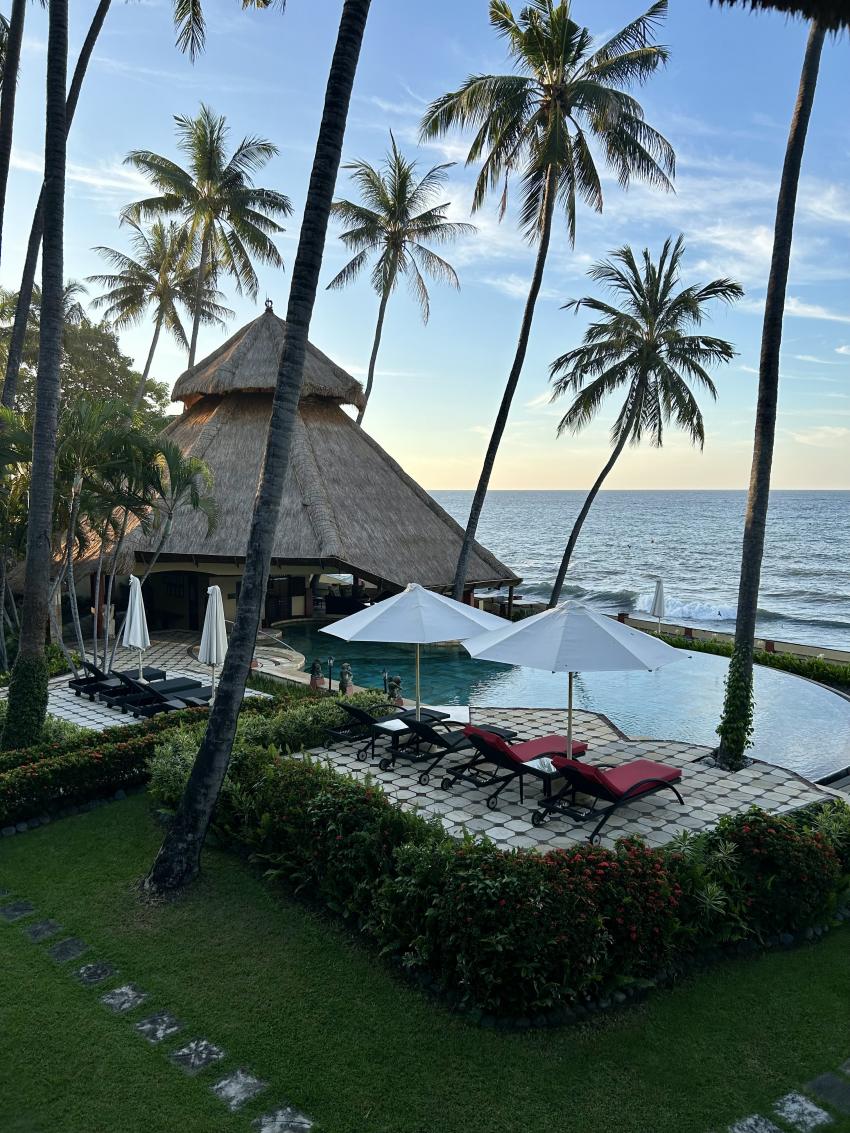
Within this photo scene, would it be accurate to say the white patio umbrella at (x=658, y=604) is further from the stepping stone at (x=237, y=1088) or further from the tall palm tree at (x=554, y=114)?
the stepping stone at (x=237, y=1088)

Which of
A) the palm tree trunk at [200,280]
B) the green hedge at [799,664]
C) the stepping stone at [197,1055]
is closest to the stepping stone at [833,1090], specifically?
the stepping stone at [197,1055]

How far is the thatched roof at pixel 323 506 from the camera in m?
22.3

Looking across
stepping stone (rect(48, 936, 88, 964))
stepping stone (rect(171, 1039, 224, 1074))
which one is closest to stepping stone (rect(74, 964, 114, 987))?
stepping stone (rect(48, 936, 88, 964))

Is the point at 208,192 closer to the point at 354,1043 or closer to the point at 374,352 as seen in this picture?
the point at 374,352

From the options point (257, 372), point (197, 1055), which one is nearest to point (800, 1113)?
point (197, 1055)

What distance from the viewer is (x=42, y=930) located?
7027 mm

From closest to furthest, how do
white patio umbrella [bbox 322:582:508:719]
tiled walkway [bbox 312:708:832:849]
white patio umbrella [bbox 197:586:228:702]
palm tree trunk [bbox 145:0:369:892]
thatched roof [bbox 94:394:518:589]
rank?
palm tree trunk [bbox 145:0:369:892]
tiled walkway [bbox 312:708:832:849]
white patio umbrella [bbox 322:582:508:719]
white patio umbrella [bbox 197:586:228:702]
thatched roof [bbox 94:394:518:589]

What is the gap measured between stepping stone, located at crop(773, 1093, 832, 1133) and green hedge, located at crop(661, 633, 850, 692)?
48.2 feet

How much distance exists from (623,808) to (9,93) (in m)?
16.6

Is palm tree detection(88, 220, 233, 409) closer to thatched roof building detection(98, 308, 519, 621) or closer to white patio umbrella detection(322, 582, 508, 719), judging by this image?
thatched roof building detection(98, 308, 519, 621)

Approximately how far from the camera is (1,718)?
39.4 feet

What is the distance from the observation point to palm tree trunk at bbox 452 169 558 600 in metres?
19.7

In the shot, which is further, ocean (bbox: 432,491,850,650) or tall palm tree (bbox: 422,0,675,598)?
ocean (bbox: 432,491,850,650)

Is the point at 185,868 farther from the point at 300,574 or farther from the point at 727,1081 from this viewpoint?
the point at 300,574
